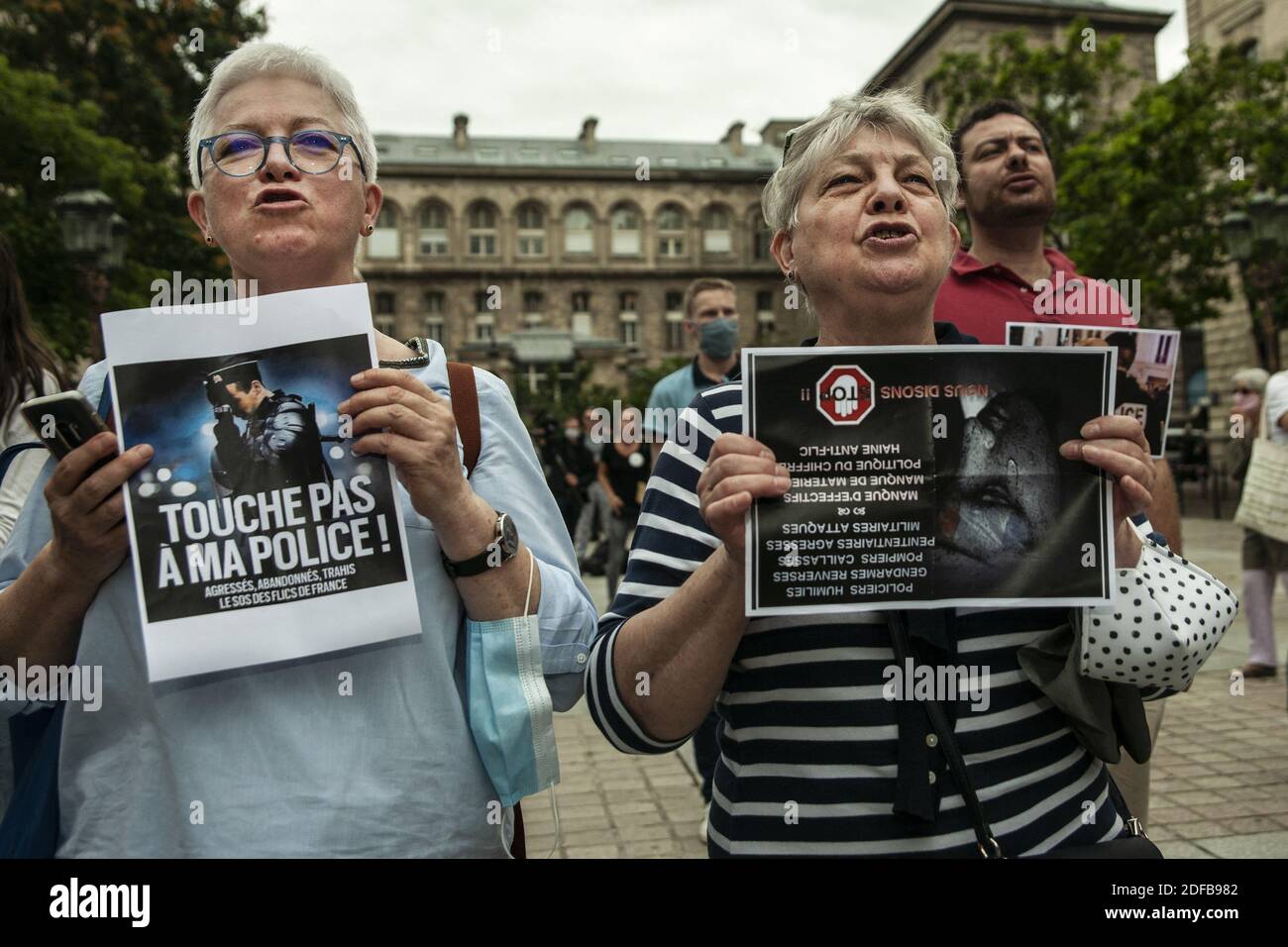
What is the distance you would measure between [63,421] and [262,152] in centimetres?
53

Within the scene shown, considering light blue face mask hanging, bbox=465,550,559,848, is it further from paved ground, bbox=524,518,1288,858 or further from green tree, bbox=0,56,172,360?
green tree, bbox=0,56,172,360

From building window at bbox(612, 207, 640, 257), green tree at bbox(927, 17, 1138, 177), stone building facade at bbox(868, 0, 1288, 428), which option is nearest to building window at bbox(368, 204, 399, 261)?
building window at bbox(612, 207, 640, 257)

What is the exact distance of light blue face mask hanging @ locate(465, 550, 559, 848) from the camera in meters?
1.57

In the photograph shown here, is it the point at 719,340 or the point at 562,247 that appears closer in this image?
the point at 719,340

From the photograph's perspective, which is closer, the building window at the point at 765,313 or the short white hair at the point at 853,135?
the short white hair at the point at 853,135

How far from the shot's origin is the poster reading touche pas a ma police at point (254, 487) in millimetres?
1494

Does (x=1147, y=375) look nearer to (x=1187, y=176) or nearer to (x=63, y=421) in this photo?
(x=63, y=421)

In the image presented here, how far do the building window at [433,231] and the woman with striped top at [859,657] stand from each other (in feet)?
187

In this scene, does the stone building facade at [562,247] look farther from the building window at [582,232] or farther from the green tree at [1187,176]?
the green tree at [1187,176]

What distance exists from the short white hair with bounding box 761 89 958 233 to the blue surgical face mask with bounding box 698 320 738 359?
336cm

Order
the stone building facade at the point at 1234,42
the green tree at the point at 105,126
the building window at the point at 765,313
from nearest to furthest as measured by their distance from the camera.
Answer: the green tree at the point at 105,126 < the stone building facade at the point at 1234,42 < the building window at the point at 765,313

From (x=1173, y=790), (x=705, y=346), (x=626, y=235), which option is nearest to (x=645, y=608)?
(x=1173, y=790)

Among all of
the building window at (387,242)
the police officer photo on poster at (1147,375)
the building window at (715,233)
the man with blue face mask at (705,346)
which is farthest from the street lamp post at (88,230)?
the building window at (715,233)

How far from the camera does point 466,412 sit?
5.63ft
